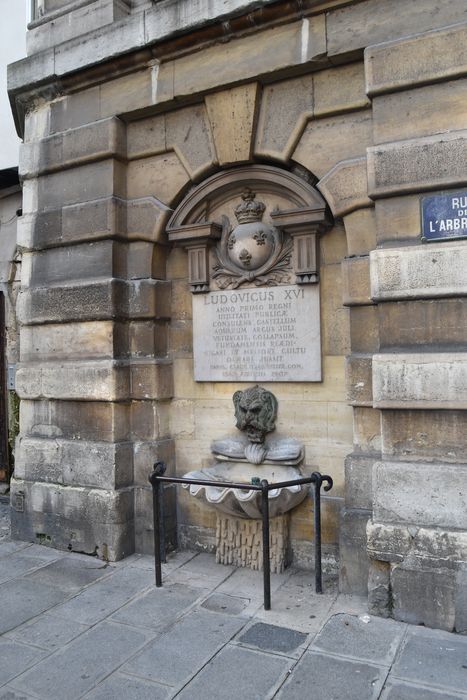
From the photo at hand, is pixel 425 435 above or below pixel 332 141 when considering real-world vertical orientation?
below

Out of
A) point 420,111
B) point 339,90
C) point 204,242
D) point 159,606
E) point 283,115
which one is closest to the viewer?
point 420,111

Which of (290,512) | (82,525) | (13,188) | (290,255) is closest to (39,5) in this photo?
(13,188)

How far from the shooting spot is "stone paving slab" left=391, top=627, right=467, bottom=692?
308 centimetres

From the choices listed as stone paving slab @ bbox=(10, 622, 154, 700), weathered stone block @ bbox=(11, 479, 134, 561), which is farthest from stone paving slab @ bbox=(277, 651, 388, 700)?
weathered stone block @ bbox=(11, 479, 134, 561)

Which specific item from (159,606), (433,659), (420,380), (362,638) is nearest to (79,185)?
(420,380)

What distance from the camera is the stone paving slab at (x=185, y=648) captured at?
3.23 metres

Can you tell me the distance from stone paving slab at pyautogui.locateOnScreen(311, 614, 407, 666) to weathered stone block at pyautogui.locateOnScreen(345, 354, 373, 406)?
153 cm

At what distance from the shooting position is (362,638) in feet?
11.7

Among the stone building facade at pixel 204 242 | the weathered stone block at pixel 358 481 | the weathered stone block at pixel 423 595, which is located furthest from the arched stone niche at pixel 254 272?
the weathered stone block at pixel 423 595

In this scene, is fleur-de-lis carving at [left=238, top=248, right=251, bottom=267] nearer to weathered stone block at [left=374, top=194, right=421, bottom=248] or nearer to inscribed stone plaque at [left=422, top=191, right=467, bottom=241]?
weathered stone block at [left=374, top=194, right=421, bottom=248]

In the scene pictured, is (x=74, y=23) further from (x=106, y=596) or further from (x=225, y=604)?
(x=225, y=604)

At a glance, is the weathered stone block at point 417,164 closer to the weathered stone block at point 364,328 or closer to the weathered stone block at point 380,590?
the weathered stone block at point 364,328

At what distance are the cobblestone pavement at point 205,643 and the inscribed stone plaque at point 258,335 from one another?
174 cm

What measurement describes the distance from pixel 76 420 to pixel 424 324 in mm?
3382
